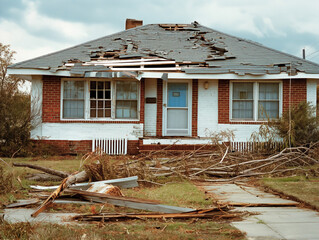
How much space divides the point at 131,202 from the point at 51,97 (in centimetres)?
972

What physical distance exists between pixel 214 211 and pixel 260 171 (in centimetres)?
480

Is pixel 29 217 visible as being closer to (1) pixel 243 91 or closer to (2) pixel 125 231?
(2) pixel 125 231

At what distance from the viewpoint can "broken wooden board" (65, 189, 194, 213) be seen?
5.65 meters

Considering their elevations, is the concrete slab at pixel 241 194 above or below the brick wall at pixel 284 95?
below

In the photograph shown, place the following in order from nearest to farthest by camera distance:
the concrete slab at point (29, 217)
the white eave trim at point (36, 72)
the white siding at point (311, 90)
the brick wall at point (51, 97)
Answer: the concrete slab at point (29, 217)
the white eave trim at point (36, 72)
the brick wall at point (51, 97)
the white siding at point (311, 90)

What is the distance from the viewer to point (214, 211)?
5.60 m

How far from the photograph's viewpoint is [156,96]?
15461 millimetres

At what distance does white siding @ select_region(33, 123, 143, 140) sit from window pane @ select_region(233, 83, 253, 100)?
3.90 m

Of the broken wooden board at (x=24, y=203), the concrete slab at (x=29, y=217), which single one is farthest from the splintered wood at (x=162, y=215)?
the broken wooden board at (x=24, y=203)

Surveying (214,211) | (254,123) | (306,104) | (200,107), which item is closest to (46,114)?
(200,107)

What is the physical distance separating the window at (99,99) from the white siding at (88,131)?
329 mm

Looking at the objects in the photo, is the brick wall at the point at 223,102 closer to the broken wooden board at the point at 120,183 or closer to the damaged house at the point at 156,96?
the damaged house at the point at 156,96

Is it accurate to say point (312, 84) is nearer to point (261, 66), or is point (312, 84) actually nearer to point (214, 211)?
point (261, 66)

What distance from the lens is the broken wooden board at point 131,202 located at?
565cm
